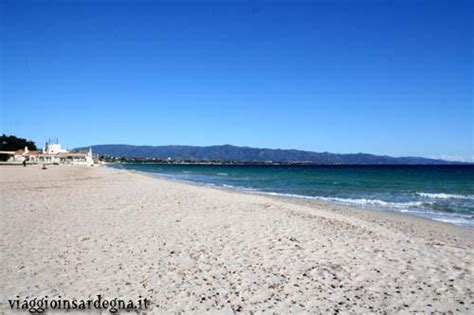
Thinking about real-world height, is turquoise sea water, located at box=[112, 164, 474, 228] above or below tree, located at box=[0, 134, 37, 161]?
below

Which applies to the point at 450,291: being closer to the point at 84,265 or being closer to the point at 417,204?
the point at 84,265

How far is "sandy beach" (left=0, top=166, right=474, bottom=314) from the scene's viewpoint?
5.55 metres

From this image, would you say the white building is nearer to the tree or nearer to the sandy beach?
the tree

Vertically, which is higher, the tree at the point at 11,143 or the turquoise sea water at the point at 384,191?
the tree at the point at 11,143

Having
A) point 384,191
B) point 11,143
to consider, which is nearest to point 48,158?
point 11,143

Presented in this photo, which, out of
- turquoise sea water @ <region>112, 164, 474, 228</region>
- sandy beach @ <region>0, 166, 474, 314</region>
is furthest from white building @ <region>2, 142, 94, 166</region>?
sandy beach @ <region>0, 166, 474, 314</region>

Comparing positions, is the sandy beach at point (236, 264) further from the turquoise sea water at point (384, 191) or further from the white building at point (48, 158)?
the white building at point (48, 158)

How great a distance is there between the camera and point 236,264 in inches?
283

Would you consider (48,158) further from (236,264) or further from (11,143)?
(236,264)

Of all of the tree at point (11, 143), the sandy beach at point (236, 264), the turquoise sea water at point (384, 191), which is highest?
the tree at point (11, 143)

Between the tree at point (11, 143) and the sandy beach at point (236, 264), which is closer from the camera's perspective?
the sandy beach at point (236, 264)

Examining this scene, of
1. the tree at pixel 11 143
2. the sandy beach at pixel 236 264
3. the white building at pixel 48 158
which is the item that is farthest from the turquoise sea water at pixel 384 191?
the tree at pixel 11 143

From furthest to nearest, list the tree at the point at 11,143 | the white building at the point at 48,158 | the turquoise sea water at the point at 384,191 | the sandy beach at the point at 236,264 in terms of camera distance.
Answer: the tree at the point at 11,143, the white building at the point at 48,158, the turquoise sea water at the point at 384,191, the sandy beach at the point at 236,264

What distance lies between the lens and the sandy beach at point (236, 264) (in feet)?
18.2
